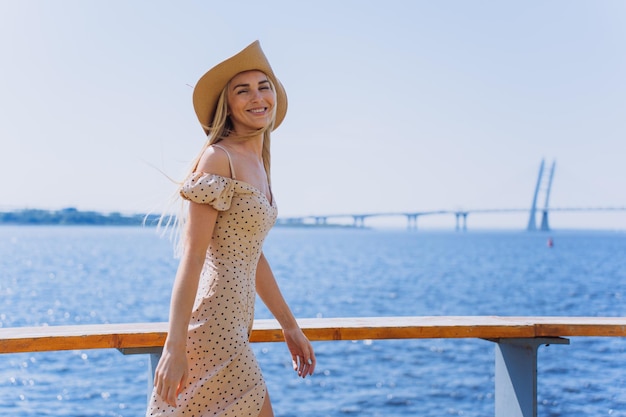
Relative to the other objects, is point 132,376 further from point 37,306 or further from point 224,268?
point 37,306

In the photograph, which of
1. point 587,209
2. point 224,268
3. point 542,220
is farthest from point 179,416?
point 542,220

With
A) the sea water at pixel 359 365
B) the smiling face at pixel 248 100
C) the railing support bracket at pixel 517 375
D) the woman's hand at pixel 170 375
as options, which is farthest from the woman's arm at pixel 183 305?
the sea water at pixel 359 365

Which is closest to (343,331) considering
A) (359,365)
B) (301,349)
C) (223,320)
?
(301,349)

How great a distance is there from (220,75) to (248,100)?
9 centimetres

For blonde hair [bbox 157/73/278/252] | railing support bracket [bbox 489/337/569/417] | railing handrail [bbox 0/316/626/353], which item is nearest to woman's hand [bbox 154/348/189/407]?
blonde hair [bbox 157/73/278/252]

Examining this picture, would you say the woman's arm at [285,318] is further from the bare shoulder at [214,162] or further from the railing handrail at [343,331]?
the bare shoulder at [214,162]

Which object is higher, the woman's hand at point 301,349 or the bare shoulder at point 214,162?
the bare shoulder at point 214,162

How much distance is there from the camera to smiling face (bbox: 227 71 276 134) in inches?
69.3

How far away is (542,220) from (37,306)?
2489 inches

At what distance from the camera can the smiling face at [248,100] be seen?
1760 mm

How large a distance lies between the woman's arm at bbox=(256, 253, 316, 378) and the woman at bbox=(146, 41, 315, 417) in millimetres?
149

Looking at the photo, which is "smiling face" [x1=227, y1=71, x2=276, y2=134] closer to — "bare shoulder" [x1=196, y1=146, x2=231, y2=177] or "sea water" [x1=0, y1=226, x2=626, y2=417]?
"bare shoulder" [x1=196, y1=146, x2=231, y2=177]

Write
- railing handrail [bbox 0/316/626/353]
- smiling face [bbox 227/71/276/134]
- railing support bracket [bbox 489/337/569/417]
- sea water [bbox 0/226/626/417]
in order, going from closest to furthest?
smiling face [bbox 227/71/276/134] → railing handrail [bbox 0/316/626/353] → railing support bracket [bbox 489/337/569/417] → sea water [bbox 0/226/626/417]

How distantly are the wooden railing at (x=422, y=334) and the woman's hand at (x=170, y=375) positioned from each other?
0.40 meters
